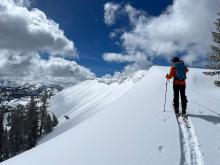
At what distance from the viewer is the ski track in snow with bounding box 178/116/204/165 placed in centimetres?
871

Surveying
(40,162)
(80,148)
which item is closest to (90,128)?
(80,148)

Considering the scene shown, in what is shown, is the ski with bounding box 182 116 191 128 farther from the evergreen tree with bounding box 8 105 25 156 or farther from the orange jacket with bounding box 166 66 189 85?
the evergreen tree with bounding box 8 105 25 156

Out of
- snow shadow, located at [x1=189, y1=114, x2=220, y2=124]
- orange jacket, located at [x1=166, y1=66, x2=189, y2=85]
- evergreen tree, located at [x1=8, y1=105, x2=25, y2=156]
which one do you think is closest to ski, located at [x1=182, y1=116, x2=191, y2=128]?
snow shadow, located at [x1=189, y1=114, x2=220, y2=124]

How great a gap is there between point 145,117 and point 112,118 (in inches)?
67.5

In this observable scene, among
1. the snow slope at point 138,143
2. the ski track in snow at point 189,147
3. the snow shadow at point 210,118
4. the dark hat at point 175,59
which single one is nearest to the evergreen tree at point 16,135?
the snow slope at point 138,143

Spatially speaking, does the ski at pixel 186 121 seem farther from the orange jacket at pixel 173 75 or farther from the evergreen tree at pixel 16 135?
the evergreen tree at pixel 16 135

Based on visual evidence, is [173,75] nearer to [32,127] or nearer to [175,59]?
[175,59]

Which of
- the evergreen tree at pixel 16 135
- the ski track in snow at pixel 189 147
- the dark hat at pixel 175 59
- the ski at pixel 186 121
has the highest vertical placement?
the dark hat at pixel 175 59

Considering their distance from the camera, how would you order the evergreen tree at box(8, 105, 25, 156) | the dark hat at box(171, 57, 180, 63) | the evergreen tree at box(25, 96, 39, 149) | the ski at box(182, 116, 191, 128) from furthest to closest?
the evergreen tree at box(8, 105, 25, 156)
the evergreen tree at box(25, 96, 39, 149)
the dark hat at box(171, 57, 180, 63)
the ski at box(182, 116, 191, 128)

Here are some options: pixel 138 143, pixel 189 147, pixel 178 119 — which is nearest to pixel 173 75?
pixel 178 119

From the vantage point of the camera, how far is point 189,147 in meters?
9.88

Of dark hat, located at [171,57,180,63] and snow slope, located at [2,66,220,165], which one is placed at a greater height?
dark hat, located at [171,57,180,63]

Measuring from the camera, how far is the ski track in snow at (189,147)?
8.71m

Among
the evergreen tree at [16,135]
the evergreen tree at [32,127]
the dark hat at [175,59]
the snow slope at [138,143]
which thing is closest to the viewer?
the snow slope at [138,143]
